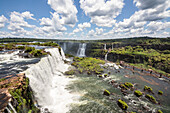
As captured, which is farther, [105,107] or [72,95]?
[72,95]

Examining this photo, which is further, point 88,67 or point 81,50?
point 81,50

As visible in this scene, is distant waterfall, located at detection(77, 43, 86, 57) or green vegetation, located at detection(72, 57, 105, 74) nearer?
green vegetation, located at detection(72, 57, 105, 74)

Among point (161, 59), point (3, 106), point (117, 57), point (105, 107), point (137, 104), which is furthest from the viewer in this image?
point (117, 57)

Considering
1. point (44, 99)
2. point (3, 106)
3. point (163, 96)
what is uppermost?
point (3, 106)

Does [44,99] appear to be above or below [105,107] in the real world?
above

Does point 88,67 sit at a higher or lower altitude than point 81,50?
lower

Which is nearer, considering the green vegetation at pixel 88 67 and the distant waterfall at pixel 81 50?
the green vegetation at pixel 88 67

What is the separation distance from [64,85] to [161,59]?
204ft

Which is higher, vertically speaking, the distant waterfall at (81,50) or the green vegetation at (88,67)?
the distant waterfall at (81,50)

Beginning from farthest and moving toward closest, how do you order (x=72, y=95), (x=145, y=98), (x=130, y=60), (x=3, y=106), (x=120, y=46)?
(x=120, y=46) < (x=130, y=60) < (x=145, y=98) < (x=72, y=95) < (x=3, y=106)

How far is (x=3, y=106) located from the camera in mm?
7363

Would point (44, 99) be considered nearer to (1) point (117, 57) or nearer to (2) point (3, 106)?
(2) point (3, 106)

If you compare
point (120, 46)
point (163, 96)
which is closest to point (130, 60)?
point (120, 46)

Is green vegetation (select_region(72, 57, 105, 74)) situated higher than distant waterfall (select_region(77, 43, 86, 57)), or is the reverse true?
distant waterfall (select_region(77, 43, 86, 57))
